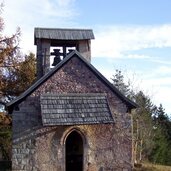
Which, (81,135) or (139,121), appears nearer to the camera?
(81,135)

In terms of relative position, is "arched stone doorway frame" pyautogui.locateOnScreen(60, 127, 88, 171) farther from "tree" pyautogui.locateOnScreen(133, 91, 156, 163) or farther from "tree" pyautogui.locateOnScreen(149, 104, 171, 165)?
"tree" pyautogui.locateOnScreen(149, 104, 171, 165)

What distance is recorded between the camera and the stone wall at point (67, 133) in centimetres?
1581

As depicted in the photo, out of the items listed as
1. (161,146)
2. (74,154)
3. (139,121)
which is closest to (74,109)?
(74,154)

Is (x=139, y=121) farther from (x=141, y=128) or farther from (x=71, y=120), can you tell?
(x=71, y=120)

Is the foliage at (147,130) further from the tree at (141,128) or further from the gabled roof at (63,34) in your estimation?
the gabled roof at (63,34)

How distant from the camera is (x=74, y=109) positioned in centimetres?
1594

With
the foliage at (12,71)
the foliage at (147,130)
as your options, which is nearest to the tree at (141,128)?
the foliage at (147,130)

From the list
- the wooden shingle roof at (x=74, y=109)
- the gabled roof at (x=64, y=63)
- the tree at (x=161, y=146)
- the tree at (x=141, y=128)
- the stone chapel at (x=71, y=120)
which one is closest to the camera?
the wooden shingle roof at (x=74, y=109)

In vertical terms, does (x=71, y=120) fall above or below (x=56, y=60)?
below

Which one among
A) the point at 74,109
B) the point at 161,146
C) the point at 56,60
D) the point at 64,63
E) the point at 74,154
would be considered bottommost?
the point at 161,146

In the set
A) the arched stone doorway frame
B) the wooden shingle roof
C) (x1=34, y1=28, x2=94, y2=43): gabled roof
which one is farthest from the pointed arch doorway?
(x1=34, y1=28, x2=94, y2=43): gabled roof

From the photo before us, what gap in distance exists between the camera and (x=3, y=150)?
29031 mm

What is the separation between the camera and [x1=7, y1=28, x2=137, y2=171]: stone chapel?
15750 millimetres

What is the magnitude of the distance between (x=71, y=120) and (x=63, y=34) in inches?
189
